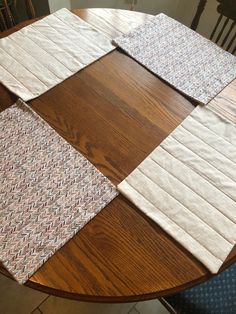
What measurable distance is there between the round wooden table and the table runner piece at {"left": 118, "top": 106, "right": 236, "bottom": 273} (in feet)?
0.07

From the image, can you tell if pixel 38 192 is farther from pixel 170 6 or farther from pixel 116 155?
→ pixel 170 6

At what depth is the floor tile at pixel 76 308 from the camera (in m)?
1.20

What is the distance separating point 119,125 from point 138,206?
26 cm

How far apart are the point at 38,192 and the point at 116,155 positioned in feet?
0.73

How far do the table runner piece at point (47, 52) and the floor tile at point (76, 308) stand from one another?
917 mm

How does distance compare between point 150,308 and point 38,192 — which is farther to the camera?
point 150,308

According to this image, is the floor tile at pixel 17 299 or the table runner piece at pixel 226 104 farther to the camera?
the floor tile at pixel 17 299

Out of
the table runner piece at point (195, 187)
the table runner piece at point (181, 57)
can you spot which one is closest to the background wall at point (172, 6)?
the table runner piece at point (181, 57)

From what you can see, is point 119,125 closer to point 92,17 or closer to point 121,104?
point 121,104

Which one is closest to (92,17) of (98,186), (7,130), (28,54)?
(28,54)

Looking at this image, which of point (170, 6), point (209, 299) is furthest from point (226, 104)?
point (170, 6)

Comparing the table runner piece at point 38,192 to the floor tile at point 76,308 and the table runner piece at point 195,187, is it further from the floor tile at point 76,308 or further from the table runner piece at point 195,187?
the floor tile at point 76,308

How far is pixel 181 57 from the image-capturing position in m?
0.96

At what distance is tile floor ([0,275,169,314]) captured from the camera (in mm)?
1201
